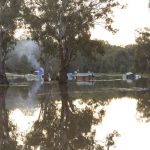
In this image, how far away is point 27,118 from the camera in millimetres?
13797

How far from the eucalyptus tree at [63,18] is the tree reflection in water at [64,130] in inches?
1128

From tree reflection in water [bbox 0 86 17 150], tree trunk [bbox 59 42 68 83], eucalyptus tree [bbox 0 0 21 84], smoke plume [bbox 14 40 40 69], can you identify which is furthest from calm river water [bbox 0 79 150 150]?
smoke plume [bbox 14 40 40 69]

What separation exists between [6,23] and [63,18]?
6.10 metres

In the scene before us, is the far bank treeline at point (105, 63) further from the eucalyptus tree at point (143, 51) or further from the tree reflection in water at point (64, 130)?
the tree reflection in water at point (64, 130)

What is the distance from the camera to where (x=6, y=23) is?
4053 cm

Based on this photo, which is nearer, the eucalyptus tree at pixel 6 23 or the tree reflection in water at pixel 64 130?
the tree reflection in water at pixel 64 130

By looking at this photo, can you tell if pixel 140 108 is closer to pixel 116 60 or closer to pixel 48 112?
pixel 48 112

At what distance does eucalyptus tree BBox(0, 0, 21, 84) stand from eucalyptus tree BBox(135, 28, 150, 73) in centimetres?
4483

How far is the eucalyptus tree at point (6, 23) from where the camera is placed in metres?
40.0

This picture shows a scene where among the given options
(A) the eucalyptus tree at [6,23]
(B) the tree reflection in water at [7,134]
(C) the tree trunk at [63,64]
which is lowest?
(B) the tree reflection in water at [7,134]

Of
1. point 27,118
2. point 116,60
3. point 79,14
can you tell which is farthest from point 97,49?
point 116,60

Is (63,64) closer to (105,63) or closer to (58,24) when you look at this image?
(58,24)

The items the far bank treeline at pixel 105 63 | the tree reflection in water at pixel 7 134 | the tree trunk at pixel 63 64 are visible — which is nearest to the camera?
the tree reflection in water at pixel 7 134

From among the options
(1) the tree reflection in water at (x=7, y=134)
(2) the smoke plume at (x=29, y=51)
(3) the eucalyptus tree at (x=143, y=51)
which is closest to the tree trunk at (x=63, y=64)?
(1) the tree reflection in water at (x=7, y=134)
